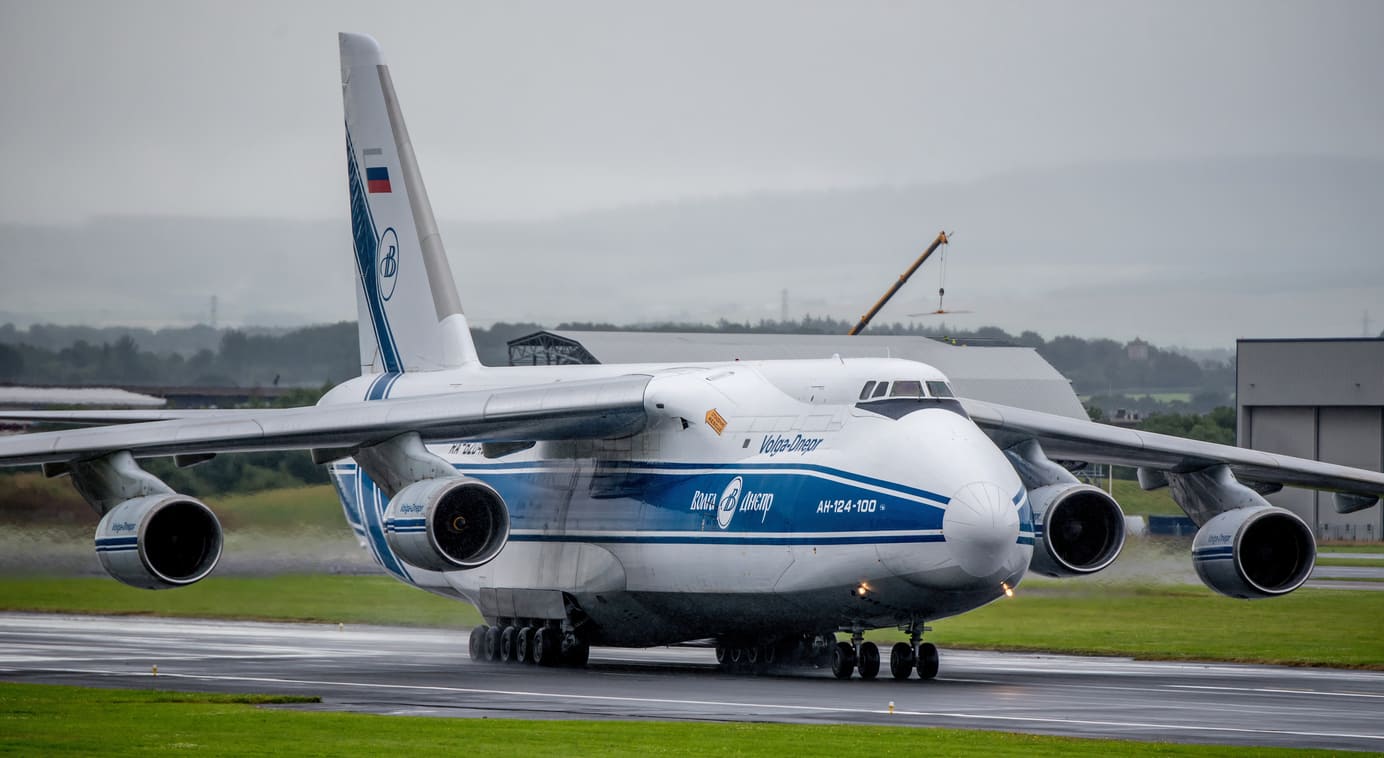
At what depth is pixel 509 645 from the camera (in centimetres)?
2381

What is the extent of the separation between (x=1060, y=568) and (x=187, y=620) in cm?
1613

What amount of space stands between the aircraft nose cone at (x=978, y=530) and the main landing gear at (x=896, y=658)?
211 cm

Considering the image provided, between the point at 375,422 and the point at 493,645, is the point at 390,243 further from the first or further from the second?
the point at 375,422

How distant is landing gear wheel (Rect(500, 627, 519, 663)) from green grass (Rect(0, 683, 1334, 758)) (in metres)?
8.19

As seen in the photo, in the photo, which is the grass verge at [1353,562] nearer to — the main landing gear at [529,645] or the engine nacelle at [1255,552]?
the engine nacelle at [1255,552]

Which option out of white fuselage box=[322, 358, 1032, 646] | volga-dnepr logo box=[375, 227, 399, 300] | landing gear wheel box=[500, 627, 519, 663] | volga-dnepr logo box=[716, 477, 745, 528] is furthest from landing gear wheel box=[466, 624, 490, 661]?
volga-dnepr logo box=[375, 227, 399, 300]

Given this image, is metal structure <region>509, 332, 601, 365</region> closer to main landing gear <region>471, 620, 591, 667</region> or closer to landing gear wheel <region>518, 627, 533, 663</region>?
main landing gear <region>471, 620, 591, 667</region>

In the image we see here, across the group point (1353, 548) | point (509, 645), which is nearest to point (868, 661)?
point (509, 645)

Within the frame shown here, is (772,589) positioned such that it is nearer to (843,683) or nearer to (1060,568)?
(843,683)

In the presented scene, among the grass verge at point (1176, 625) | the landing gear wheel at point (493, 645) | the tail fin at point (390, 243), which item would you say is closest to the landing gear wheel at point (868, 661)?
the landing gear wheel at point (493, 645)

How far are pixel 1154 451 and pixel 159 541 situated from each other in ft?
37.9

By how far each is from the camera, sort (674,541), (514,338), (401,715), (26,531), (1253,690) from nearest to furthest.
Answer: (401,715) → (1253,690) → (674,541) → (26,531) → (514,338)

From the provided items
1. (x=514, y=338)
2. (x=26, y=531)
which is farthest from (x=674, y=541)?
(x=514, y=338)

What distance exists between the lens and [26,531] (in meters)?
27.5
